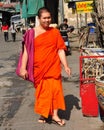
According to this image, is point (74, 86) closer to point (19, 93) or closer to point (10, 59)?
point (19, 93)

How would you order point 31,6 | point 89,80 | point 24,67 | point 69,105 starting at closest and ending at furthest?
point 24,67 < point 89,80 < point 69,105 < point 31,6

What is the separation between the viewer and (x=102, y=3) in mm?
13836

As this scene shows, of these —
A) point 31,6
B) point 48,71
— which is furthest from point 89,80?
point 31,6

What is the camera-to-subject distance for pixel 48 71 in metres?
6.77

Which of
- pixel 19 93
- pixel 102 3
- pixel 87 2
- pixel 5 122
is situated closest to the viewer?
pixel 5 122

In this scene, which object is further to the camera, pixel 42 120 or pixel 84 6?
pixel 84 6

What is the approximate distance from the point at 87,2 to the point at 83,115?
1228cm

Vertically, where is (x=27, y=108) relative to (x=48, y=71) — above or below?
below

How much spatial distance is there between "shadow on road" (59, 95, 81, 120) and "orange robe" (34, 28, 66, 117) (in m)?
0.62

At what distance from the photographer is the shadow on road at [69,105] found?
24.5ft

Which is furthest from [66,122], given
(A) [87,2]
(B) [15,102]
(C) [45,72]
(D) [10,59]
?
(A) [87,2]

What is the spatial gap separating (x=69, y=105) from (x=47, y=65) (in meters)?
1.59

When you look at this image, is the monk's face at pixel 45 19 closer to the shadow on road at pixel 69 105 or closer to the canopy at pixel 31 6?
the shadow on road at pixel 69 105

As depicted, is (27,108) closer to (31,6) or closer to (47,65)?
(47,65)
